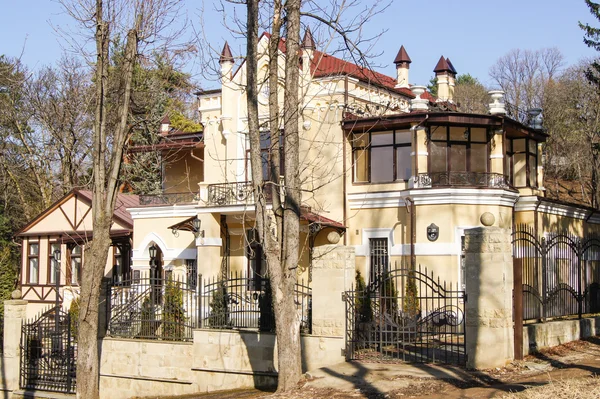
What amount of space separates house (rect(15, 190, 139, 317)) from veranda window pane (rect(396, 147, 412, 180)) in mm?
12477

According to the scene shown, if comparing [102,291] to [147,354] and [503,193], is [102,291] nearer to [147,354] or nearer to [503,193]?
[147,354]

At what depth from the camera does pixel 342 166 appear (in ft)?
86.0

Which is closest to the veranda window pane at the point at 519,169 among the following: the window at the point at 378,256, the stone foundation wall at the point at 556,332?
the window at the point at 378,256

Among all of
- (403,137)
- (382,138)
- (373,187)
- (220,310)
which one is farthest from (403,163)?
(220,310)

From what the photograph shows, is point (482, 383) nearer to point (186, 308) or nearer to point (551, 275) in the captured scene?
point (551, 275)

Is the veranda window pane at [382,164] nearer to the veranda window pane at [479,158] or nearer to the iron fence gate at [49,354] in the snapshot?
the veranda window pane at [479,158]

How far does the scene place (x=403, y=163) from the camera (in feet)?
84.6

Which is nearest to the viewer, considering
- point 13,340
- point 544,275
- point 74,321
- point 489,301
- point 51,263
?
point 489,301

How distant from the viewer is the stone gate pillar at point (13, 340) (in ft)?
64.5

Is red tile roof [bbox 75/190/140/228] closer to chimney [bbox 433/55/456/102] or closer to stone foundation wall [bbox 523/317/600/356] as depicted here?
chimney [bbox 433/55/456/102]

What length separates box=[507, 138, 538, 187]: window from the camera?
2864 centimetres

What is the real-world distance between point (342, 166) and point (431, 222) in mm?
3721

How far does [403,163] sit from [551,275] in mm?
9744

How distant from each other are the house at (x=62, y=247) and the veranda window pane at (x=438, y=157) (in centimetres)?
1364
